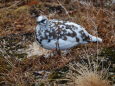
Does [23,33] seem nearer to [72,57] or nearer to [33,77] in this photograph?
[72,57]

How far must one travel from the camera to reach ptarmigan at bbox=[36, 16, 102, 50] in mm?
3484

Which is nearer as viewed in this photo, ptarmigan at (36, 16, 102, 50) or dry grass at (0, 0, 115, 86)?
dry grass at (0, 0, 115, 86)

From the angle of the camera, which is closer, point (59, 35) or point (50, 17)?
point (59, 35)

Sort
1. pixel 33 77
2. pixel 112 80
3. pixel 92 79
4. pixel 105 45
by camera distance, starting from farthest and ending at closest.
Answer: pixel 105 45 < pixel 33 77 < pixel 112 80 < pixel 92 79

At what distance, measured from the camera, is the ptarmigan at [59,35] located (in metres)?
3.48

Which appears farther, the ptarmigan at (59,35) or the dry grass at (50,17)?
the ptarmigan at (59,35)

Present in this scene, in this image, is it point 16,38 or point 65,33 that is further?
point 16,38

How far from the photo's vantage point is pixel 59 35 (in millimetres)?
3494

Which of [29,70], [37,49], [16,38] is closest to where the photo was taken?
[29,70]

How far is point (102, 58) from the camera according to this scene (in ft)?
10.5

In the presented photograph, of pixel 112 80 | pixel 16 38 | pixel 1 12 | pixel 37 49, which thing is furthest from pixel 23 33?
pixel 112 80

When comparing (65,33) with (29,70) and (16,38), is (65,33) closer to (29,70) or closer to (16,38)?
(29,70)

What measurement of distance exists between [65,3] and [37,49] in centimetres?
226

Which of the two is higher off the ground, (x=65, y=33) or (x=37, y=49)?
(x=65, y=33)
